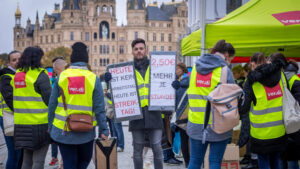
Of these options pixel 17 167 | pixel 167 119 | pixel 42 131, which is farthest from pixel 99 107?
pixel 167 119

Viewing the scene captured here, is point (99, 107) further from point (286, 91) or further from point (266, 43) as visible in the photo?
point (266, 43)

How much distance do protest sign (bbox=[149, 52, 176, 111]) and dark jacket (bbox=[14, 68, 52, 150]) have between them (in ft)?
4.74

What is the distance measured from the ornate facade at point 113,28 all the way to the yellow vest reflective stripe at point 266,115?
97.1 metres

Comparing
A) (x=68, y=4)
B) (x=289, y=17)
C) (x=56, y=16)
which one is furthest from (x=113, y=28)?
(x=289, y=17)

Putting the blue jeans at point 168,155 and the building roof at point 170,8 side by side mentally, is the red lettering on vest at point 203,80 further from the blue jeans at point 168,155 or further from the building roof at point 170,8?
the building roof at point 170,8

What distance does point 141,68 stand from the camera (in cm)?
530

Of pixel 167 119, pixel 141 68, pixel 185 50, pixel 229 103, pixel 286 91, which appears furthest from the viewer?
pixel 185 50

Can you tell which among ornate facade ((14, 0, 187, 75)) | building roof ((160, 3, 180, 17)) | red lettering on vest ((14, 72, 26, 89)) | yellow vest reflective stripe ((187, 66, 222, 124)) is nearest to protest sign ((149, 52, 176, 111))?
yellow vest reflective stripe ((187, 66, 222, 124))

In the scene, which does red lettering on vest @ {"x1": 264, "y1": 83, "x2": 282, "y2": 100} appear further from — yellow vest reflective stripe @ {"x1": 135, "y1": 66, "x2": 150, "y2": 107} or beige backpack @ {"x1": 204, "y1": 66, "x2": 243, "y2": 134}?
yellow vest reflective stripe @ {"x1": 135, "y1": 66, "x2": 150, "y2": 107}

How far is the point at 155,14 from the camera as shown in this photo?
107m

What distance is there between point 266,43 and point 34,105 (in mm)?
3653

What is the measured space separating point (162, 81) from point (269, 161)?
5.94ft

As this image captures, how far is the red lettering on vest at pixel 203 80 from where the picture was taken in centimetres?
429

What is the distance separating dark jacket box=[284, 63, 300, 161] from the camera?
512 cm
